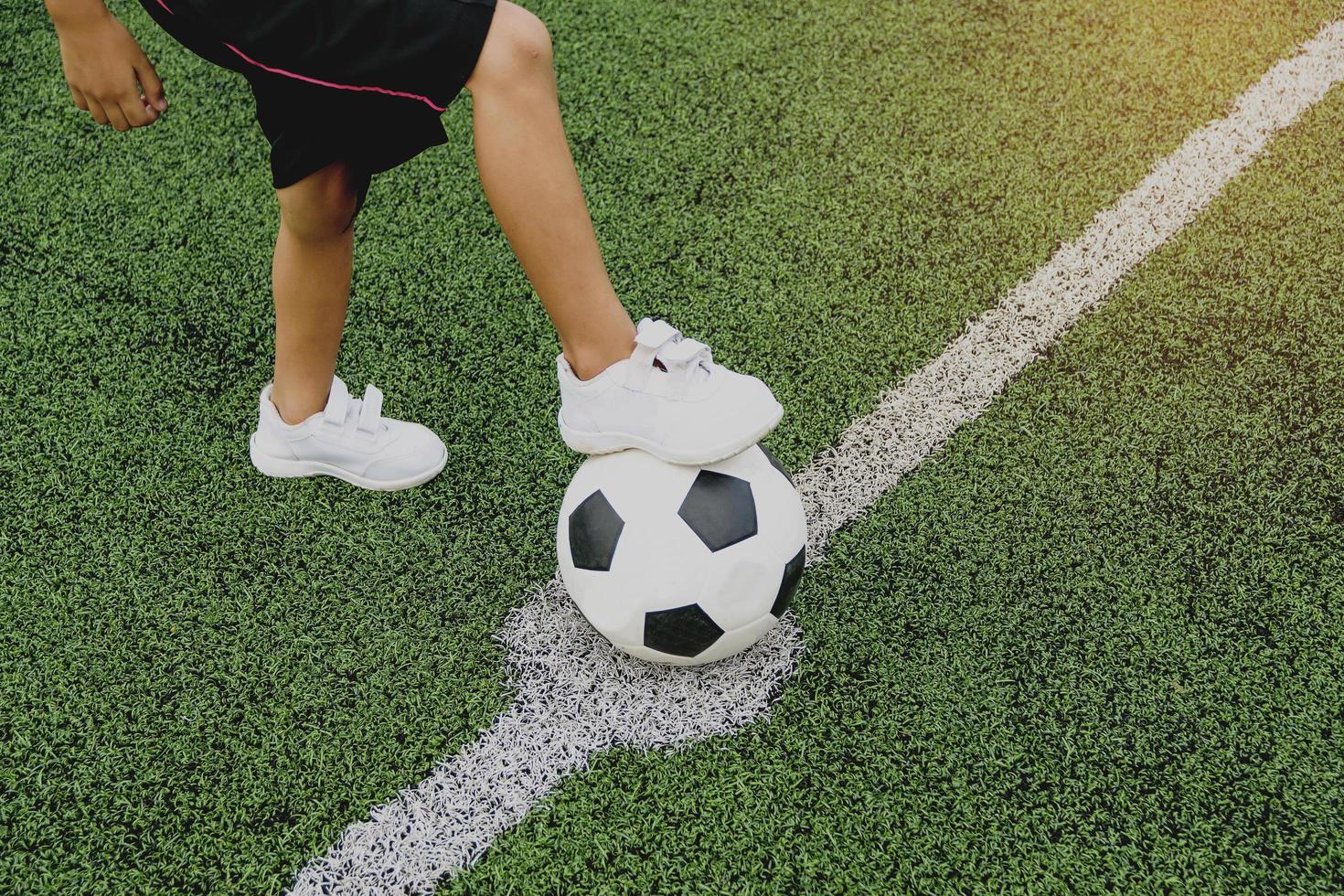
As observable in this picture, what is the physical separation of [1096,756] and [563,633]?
41.3 inches

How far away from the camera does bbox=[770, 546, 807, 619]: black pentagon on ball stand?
189 centimetres

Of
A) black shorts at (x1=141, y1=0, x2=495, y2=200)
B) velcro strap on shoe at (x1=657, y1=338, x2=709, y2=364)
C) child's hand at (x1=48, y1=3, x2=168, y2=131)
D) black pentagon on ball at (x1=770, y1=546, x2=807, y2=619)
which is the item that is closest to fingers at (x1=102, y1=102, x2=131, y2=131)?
child's hand at (x1=48, y1=3, x2=168, y2=131)

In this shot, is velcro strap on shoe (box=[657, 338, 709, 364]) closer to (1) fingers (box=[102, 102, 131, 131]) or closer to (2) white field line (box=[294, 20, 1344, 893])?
(2) white field line (box=[294, 20, 1344, 893])

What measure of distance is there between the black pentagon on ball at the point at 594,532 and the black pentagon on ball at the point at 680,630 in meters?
0.13

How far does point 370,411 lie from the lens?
7.66 feet

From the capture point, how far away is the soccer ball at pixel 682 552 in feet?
5.98

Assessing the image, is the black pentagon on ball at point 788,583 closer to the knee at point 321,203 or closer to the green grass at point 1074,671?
the green grass at point 1074,671

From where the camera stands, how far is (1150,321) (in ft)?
8.68

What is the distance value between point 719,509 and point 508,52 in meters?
0.84

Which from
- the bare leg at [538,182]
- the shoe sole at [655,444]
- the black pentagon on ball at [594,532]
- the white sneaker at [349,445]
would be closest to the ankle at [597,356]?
the bare leg at [538,182]

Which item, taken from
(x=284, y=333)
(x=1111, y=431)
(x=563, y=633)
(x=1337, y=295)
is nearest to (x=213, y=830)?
(x=563, y=633)

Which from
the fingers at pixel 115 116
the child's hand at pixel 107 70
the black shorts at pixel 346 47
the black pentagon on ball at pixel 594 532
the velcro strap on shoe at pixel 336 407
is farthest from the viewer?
the velcro strap on shoe at pixel 336 407

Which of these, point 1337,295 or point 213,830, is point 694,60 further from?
point 213,830

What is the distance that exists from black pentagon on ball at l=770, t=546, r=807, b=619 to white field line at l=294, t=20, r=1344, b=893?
7.3 inches
